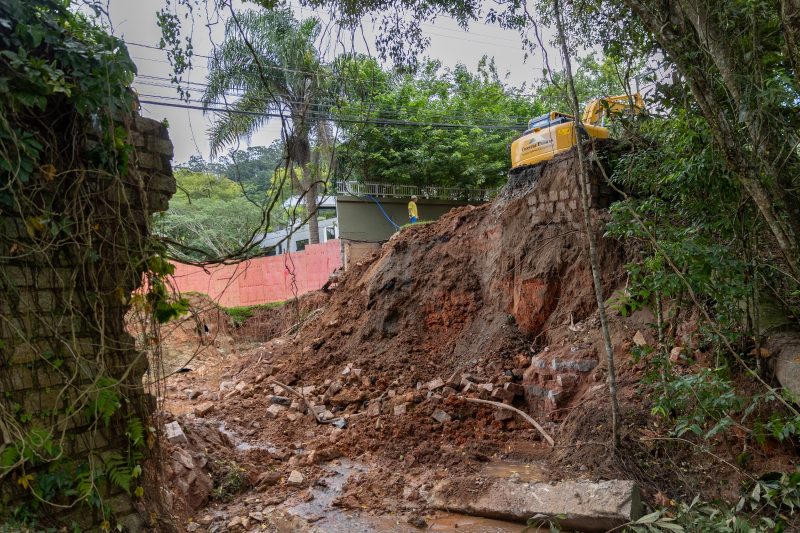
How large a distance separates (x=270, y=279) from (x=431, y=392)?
1217cm

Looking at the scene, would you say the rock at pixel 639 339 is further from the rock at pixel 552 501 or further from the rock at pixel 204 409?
the rock at pixel 204 409

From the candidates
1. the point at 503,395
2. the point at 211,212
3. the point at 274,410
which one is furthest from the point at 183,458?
the point at 211,212

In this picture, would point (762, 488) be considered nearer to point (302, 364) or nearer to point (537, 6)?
point (537, 6)

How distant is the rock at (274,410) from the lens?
9.21m

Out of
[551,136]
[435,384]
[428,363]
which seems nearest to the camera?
[435,384]

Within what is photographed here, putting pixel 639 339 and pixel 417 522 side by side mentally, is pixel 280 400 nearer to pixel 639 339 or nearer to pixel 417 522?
pixel 417 522

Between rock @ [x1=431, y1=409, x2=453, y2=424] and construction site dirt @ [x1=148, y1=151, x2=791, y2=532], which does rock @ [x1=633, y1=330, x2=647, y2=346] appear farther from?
rock @ [x1=431, y1=409, x2=453, y2=424]

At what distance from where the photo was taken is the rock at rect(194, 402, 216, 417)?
30.2 feet

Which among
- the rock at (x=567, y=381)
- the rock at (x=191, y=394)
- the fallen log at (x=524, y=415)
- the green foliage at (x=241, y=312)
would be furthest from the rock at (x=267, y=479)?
the green foliage at (x=241, y=312)

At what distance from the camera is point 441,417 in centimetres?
792

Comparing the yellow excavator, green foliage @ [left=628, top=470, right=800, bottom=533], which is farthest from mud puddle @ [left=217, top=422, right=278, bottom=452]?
the yellow excavator

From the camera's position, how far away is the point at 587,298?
345 inches

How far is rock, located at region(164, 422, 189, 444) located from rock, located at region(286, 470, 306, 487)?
116 centimetres

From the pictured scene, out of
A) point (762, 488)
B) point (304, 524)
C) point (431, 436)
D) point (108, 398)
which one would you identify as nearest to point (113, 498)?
point (108, 398)
